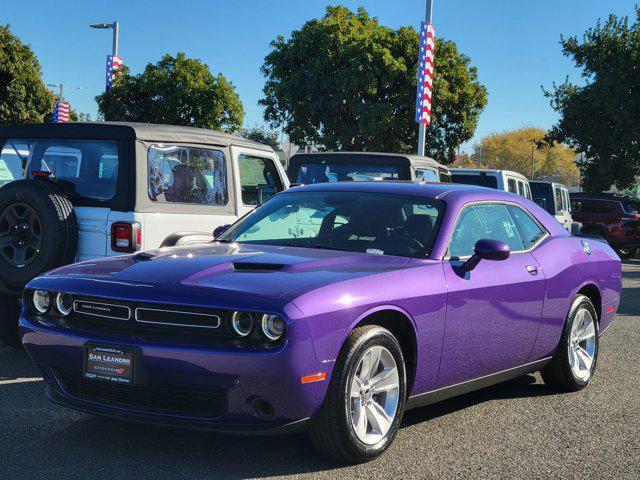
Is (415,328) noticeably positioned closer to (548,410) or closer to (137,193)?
(548,410)

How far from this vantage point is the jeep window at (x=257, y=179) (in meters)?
8.42

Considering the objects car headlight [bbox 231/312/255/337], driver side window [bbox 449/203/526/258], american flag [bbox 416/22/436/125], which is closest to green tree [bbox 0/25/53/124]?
american flag [bbox 416/22/436/125]

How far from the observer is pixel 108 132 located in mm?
7172

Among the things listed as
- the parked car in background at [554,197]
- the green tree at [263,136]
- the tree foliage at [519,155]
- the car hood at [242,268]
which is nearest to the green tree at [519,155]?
the tree foliage at [519,155]

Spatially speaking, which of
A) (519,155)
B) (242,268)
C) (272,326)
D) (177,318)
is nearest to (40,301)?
(177,318)

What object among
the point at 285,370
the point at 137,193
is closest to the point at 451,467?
the point at 285,370

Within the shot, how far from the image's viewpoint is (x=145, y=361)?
413 cm

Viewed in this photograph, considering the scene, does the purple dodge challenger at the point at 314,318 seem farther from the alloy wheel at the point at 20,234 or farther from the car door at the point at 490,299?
the alloy wheel at the point at 20,234

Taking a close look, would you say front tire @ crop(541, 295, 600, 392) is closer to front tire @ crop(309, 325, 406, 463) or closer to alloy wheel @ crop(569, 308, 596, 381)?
alloy wheel @ crop(569, 308, 596, 381)

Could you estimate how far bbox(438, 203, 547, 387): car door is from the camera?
507 cm

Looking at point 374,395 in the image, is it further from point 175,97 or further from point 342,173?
point 175,97

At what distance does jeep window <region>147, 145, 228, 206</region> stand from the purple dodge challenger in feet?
4.91

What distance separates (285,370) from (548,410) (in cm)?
264

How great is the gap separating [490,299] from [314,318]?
1640mm
